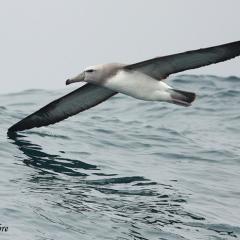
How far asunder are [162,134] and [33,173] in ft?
18.1

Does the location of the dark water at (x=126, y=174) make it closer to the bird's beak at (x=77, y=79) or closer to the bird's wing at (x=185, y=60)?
the bird's beak at (x=77, y=79)

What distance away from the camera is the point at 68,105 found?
14.8 metres

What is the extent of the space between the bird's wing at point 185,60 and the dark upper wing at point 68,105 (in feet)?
6.16

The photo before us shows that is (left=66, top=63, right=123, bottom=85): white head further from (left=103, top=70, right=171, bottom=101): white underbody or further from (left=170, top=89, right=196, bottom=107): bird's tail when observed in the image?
(left=170, top=89, right=196, bottom=107): bird's tail

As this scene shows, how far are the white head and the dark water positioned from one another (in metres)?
1.66

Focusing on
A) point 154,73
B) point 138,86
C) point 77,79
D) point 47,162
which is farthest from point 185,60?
point 47,162

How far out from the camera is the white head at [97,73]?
41.1 ft

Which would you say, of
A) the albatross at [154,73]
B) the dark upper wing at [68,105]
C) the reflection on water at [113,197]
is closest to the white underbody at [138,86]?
the albatross at [154,73]

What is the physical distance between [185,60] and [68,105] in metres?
3.31

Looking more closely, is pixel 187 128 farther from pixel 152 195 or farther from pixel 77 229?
pixel 77 229

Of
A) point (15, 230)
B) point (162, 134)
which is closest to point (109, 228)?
point (15, 230)

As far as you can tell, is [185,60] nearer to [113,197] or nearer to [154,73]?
[154,73]

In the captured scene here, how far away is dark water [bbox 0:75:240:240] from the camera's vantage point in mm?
9844

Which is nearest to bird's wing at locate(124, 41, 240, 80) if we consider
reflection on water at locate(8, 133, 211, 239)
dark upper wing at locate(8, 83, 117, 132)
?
dark upper wing at locate(8, 83, 117, 132)
